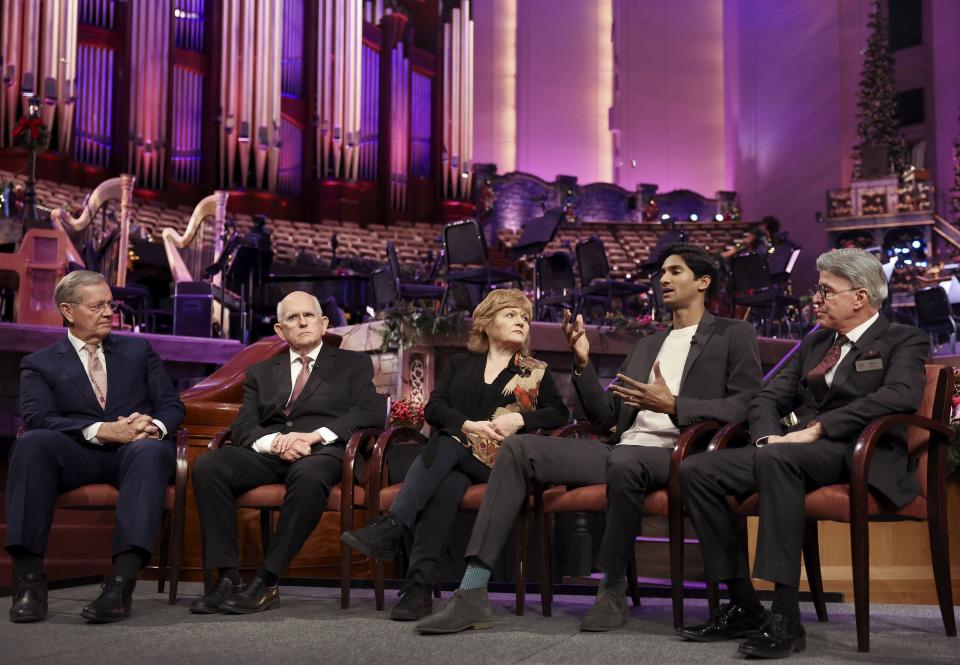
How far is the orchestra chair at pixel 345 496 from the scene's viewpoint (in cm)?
347

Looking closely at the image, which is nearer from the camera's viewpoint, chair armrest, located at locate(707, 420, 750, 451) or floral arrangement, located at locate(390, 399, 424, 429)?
chair armrest, located at locate(707, 420, 750, 451)

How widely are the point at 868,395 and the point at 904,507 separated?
12.5 inches

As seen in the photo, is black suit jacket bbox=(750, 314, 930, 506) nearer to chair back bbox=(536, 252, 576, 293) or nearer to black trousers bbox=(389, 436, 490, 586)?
black trousers bbox=(389, 436, 490, 586)

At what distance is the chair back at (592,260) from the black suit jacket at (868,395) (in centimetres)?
468

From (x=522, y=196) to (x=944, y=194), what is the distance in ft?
18.7

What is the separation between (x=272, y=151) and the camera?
1373 centimetres

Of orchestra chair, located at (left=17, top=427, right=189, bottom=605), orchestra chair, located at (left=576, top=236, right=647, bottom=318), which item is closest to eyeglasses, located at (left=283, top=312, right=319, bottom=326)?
orchestra chair, located at (left=17, top=427, right=189, bottom=605)

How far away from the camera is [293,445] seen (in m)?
3.56

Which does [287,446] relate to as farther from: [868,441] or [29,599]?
[868,441]

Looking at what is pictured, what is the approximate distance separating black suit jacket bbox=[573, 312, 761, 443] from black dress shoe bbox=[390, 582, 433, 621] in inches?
30.5

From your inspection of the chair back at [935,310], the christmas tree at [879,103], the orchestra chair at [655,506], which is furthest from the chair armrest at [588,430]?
the christmas tree at [879,103]

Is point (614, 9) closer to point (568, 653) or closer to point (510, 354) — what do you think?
point (510, 354)

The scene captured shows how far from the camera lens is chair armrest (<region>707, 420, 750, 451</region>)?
10.1 feet

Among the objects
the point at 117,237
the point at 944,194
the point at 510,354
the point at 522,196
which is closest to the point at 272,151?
the point at 522,196
